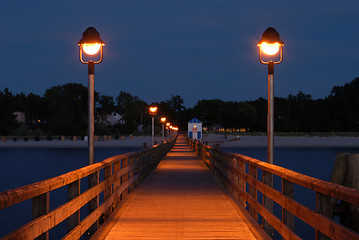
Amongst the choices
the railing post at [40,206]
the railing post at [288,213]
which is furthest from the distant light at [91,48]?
the railing post at [40,206]

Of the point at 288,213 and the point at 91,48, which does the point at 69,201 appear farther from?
the point at 91,48

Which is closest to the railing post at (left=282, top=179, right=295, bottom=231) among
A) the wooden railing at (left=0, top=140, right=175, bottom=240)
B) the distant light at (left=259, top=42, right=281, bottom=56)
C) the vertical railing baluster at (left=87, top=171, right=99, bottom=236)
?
the wooden railing at (left=0, top=140, right=175, bottom=240)

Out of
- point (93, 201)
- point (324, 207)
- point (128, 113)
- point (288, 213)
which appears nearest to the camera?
point (324, 207)

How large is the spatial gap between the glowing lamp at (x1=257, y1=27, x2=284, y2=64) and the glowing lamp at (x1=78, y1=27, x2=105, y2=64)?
3.65 meters

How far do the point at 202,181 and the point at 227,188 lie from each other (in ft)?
8.92

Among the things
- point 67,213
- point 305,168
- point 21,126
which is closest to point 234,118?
point 21,126

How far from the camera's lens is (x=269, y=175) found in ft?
25.1

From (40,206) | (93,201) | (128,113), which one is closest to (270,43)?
(93,201)

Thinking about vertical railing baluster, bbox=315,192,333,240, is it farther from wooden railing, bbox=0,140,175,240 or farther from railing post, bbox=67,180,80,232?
railing post, bbox=67,180,80,232

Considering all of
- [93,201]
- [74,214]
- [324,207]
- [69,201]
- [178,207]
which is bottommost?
[178,207]

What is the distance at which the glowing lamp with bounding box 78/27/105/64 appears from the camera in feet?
33.0

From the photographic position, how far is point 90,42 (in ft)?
33.0

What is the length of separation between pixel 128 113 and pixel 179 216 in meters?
116

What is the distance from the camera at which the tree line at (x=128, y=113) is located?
9762 centimetres
